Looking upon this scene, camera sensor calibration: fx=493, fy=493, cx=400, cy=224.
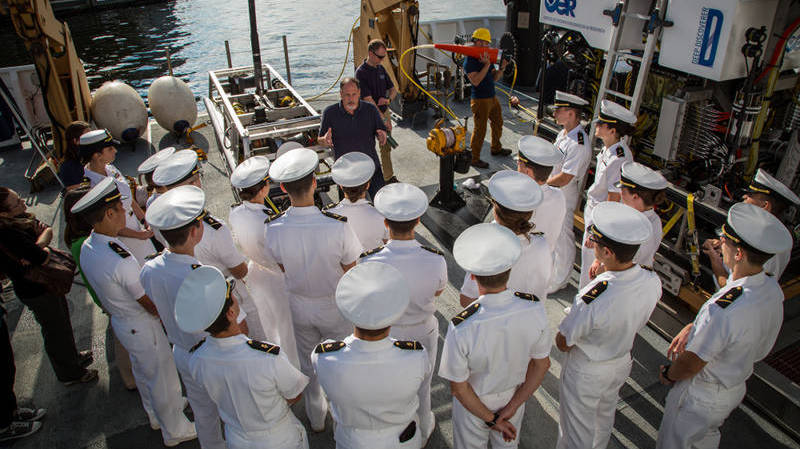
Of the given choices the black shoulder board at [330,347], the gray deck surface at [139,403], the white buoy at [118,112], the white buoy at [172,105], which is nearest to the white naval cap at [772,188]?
the gray deck surface at [139,403]

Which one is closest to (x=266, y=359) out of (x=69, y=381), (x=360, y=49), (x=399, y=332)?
(x=399, y=332)

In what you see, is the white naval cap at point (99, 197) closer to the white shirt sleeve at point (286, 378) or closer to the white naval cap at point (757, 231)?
the white shirt sleeve at point (286, 378)

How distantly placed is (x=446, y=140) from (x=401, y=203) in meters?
2.63

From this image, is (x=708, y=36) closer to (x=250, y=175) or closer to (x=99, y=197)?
(x=250, y=175)

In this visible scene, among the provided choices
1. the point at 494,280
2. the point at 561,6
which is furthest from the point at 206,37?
the point at 494,280

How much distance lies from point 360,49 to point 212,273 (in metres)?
7.23

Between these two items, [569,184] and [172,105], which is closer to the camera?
[569,184]

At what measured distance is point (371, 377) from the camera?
2219 millimetres

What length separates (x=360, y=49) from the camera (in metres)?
8.79

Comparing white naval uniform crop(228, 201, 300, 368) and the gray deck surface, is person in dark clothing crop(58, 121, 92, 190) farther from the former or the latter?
white naval uniform crop(228, 201, 300, 368)

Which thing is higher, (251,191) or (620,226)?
(620,226)

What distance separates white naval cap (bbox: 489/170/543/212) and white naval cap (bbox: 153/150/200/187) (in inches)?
91.8

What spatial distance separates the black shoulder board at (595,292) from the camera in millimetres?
2678

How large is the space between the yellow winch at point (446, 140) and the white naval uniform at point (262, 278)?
246 centimetres
